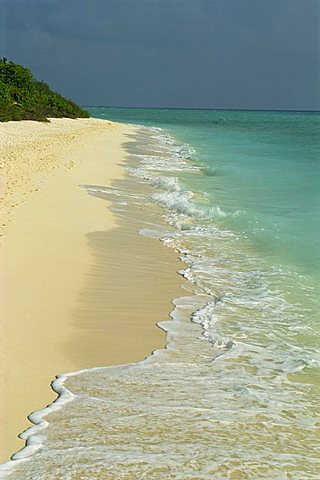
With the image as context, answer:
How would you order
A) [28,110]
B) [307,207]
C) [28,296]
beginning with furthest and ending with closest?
[28,110], [307,207], [28,296]

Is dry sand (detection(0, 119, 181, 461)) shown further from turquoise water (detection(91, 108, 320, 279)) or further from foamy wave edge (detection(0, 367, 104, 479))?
turquoise water (detection(91, 108, 320, 279))

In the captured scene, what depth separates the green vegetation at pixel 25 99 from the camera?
3953cm

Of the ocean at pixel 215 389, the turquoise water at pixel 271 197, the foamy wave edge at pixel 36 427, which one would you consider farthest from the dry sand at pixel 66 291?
the turquoise water at pixel 271 197

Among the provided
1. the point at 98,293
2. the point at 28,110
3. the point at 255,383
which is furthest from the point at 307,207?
the point at 28,110

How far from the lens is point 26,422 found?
4051 millimetres

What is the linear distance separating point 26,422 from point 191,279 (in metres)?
4.18

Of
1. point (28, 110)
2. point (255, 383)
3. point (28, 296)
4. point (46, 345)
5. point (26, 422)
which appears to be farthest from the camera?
point (28, 110)

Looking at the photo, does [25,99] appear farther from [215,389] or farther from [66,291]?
[215,389]

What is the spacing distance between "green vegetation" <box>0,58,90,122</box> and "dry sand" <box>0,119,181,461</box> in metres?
27.7

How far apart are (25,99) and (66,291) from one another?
127ft

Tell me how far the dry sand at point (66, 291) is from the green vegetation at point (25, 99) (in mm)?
27665

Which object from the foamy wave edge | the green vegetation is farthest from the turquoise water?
the green vegetation

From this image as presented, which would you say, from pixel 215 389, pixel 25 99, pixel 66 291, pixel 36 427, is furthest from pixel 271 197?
pixel 25 99

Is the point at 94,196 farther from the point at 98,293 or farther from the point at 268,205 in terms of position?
the point at 98,293
